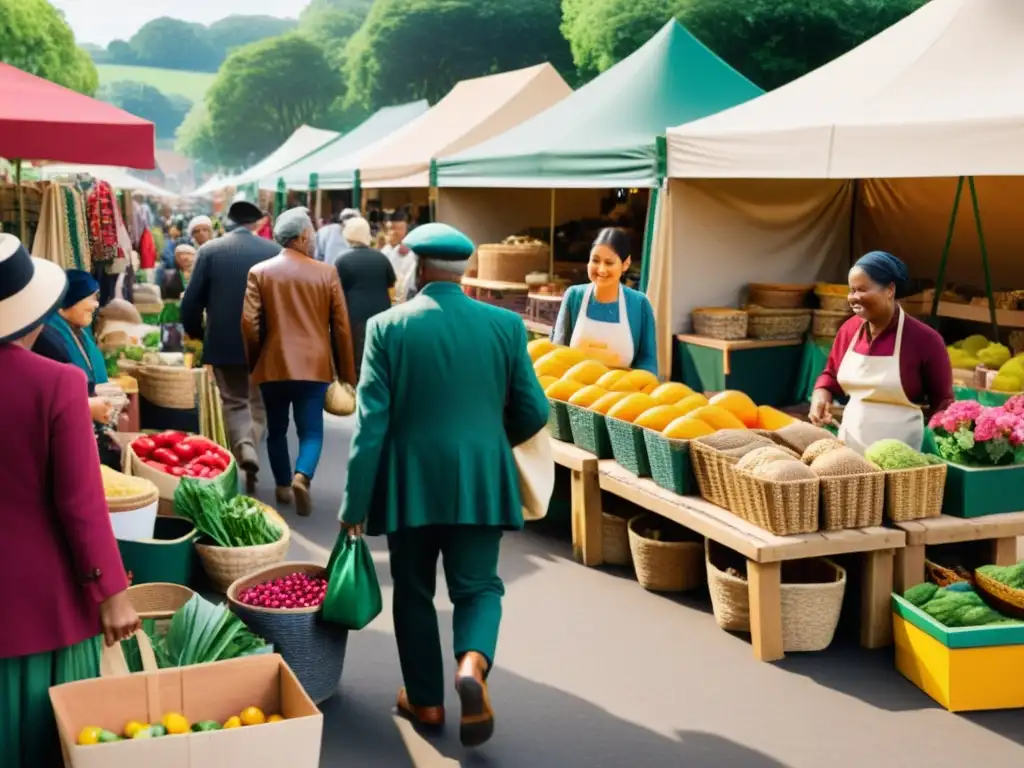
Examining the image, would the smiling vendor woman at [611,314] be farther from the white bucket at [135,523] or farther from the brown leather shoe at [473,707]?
the brown leather shoe at [473,707]

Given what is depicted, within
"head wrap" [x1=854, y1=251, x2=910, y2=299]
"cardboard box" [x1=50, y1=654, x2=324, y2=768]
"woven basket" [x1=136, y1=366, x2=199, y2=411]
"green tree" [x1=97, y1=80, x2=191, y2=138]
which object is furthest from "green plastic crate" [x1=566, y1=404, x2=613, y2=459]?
"green tree" [x1=97, y1=80, x2=191, y2=138]

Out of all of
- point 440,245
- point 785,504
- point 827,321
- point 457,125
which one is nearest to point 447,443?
point 440,245

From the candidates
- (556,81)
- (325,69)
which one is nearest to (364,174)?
(556,81)

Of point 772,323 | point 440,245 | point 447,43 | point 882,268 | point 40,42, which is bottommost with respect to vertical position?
point 772,323

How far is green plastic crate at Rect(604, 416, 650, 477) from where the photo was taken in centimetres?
602

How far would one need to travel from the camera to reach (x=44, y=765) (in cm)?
315

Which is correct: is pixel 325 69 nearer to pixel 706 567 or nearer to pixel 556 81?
pixel 556 81

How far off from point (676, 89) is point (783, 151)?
330cm

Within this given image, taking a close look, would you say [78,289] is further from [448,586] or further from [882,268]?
[882,268]

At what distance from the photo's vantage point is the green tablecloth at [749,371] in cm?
980

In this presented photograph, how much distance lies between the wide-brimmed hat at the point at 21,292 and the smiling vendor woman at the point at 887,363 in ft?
11.5

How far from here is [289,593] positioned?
4566 mm

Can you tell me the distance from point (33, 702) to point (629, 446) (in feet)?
11.8

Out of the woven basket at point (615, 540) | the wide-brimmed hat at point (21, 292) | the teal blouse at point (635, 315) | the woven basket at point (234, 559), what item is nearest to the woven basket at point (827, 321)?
the teal blouse at point (635, 315)
